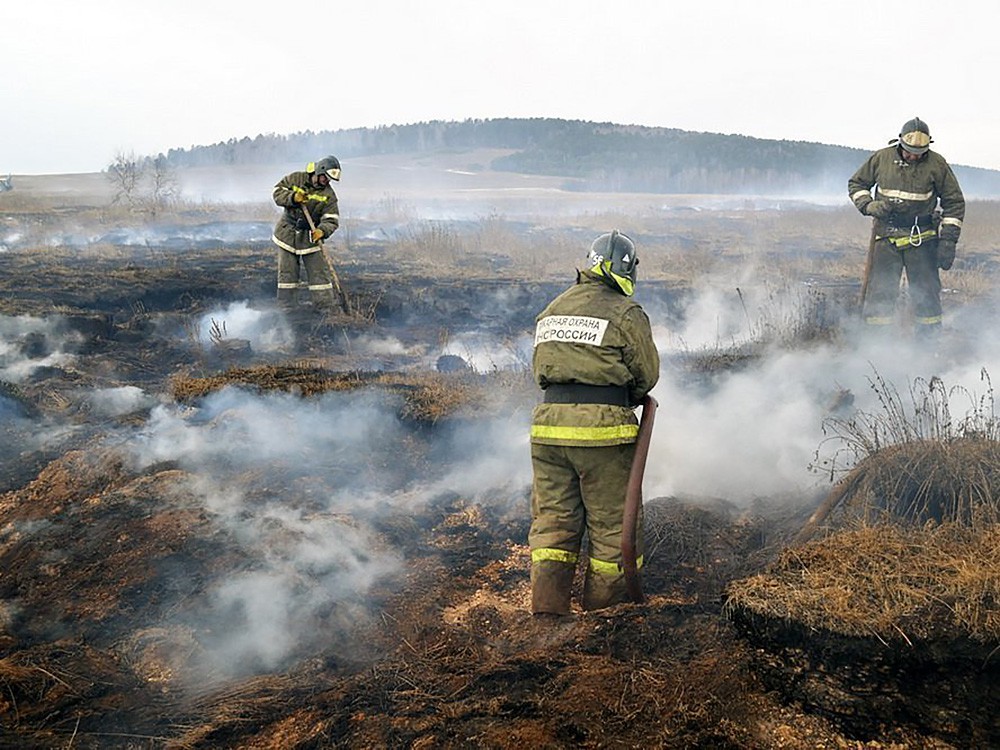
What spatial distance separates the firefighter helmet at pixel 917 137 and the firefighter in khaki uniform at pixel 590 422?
431 cm

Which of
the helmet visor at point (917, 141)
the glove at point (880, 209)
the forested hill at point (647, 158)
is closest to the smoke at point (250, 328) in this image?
the glove at point (880, 209)

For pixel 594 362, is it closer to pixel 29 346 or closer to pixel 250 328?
pixel 250 328

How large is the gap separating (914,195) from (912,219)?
22cm

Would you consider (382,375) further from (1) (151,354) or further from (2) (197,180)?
(2) (197,180)

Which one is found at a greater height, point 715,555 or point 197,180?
point 197,180

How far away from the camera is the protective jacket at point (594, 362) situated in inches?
134

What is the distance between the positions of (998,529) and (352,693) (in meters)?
2.83

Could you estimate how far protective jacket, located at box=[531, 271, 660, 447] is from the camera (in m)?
3.40

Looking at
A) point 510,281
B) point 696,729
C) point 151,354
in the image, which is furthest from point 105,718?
point 510,281

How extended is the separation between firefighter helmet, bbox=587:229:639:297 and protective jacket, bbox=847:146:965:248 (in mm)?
3994

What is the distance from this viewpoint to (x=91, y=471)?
5188 millimetres

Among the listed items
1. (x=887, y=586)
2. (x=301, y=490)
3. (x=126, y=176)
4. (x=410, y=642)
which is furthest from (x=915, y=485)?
(x=126, y=176)

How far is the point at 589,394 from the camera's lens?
3.45 meters

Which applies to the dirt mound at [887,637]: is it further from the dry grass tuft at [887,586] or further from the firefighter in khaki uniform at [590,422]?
the firefighter in khaki uniform at [590,422]
